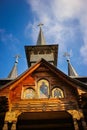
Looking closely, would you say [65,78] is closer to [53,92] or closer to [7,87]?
[53,92]

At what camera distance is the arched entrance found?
1148 cm

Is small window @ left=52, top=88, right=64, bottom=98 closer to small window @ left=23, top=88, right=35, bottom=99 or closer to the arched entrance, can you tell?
the arched entrance

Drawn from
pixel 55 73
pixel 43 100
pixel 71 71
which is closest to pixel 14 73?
pixel 71 71

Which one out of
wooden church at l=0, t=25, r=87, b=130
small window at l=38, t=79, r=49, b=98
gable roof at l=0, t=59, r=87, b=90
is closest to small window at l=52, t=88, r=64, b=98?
wooden church at l=0, t=25, r=87, b=130

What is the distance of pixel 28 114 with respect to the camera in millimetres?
11031

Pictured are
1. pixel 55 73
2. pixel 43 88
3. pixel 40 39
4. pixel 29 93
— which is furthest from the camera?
pixel 40 39

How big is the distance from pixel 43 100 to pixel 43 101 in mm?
65

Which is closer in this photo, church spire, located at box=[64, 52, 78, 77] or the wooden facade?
the wooden facade

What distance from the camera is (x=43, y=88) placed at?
464 inches

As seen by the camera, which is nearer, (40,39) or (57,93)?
(57,93)

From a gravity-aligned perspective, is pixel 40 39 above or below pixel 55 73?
above

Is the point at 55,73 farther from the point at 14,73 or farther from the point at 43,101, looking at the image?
the point at 14,73

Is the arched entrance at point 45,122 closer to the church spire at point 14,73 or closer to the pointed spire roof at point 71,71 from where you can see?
the church spire at point 14,73

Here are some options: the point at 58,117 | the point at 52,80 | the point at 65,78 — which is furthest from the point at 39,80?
the point at 58,117
